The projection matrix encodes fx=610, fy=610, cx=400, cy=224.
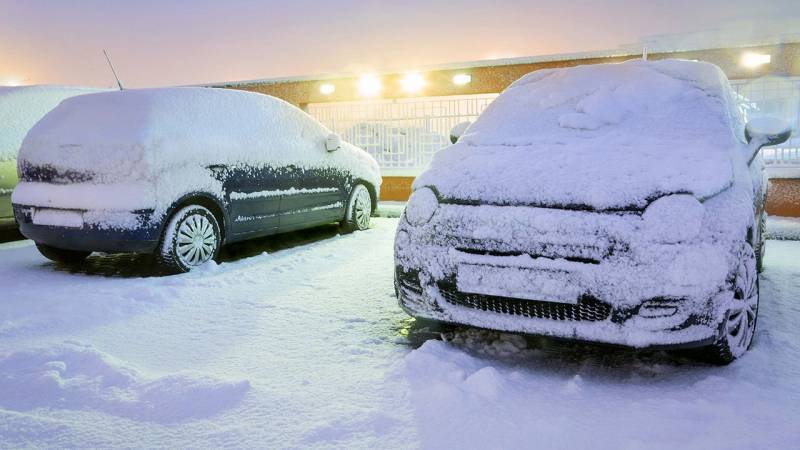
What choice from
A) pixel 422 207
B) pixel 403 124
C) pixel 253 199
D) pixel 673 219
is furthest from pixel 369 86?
pixel 673 219

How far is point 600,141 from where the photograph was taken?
3291mm

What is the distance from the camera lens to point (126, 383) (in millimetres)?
2705

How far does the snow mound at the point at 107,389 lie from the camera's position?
2.46m

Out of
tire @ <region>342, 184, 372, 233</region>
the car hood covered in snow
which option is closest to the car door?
tire @ <region>342, 184, 372, 233</region>

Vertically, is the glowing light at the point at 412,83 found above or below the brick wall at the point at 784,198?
above

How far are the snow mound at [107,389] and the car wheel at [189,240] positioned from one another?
1888 millimetres

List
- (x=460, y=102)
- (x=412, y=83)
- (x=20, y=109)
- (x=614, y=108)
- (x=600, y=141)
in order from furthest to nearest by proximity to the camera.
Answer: (x=412, y=83) → (x=460, y=102) → (x=20, y=109) → (x=614, y=108) → (x=600, y=141)

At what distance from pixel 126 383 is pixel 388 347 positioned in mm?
1253

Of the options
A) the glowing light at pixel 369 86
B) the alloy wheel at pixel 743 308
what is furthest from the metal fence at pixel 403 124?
the alloy wheel at pixel 743 308

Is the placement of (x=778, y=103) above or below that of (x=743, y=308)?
above

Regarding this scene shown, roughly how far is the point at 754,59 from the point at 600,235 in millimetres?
10570

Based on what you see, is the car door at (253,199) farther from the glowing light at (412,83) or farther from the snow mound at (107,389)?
the glowing light at (412,83)

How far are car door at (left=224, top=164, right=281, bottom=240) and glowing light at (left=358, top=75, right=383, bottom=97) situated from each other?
8.87 metres

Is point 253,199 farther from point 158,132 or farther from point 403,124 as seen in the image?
point 403,124
